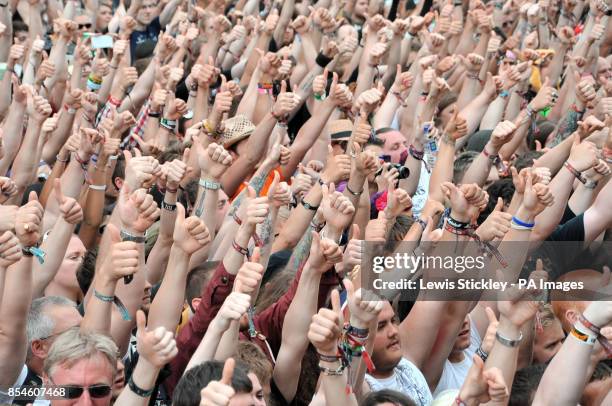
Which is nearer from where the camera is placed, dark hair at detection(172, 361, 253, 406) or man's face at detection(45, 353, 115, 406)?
dark hair at detection(172, 361, 253, 406)

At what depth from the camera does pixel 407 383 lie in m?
4.02

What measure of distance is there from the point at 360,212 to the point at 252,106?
1.96 metres

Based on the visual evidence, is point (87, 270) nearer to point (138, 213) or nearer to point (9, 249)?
point (138, 213)

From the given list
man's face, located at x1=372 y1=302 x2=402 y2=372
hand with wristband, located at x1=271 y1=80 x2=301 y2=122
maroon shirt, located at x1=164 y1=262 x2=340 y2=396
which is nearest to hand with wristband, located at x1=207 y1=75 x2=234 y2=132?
hand with wristband, located at x1=271 y1=80 x2=301 y2=122

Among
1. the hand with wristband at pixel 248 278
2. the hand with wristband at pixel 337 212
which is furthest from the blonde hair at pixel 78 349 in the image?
the hand with wristband at pixel 337 212

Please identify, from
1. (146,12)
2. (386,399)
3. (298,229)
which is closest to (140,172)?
(298,229)

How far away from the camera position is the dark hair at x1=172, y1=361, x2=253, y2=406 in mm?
3211

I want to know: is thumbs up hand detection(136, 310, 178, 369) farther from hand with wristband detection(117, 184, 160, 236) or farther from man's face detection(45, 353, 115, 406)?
hand with wristband detection(117, 184, 160, 236)

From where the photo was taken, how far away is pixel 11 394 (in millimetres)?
3738

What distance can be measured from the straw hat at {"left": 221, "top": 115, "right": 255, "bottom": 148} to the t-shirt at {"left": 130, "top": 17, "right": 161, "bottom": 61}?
132 inches

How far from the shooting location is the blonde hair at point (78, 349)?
3410 millimetres

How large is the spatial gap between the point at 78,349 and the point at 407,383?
54.5 inches

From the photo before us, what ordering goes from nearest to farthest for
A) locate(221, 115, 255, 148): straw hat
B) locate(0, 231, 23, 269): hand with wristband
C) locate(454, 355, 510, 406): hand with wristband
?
1. locate(454, 355, 510, 406): hand with wristband
2. locate(0, 231, 23, 269): hand with wristband
3. locate(221, 115, 255, 148): straw hat

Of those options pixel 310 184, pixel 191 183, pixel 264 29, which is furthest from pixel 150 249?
pixel 264 29
